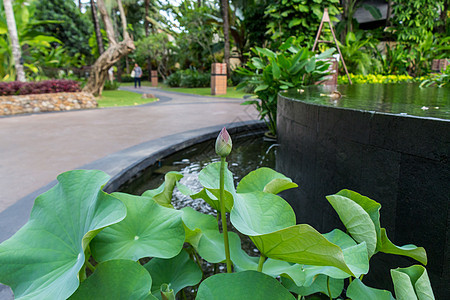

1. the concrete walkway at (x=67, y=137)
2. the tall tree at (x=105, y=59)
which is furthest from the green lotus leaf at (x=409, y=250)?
the tall tree at (x=105, y=59)

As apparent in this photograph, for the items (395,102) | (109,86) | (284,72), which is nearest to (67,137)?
(284,72)

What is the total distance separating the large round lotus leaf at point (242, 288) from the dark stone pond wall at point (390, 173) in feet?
2.98

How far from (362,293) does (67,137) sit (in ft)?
18.2

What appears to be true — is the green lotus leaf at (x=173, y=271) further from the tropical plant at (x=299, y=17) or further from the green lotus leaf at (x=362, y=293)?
the tropical plant at (x=299, y=17)

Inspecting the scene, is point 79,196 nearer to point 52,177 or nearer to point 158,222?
point 158,222

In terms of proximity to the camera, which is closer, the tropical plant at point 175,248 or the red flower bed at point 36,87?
the tropical plant at point 175,248

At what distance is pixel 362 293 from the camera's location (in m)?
0.83

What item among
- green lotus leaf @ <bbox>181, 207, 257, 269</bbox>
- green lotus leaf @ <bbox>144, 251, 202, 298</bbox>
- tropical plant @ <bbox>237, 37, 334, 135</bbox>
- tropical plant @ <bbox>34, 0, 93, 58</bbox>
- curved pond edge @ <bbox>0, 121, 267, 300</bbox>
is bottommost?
curved pond edge @ <bbox>0, 121, 267, 300</bbox>

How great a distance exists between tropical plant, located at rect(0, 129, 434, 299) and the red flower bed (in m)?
10.1

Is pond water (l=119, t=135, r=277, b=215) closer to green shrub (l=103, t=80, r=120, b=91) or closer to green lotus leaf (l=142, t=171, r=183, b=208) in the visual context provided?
green lotus leaf (l=142, t=171, r=183, b=208)

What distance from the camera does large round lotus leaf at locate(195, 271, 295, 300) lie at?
0.70 metres

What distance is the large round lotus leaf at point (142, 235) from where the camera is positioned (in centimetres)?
85

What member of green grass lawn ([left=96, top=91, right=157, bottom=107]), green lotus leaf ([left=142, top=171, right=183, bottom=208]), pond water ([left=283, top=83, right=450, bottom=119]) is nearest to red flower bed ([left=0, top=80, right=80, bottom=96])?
green grass lawn ([left=96, top=91, right=157, bottom=107])

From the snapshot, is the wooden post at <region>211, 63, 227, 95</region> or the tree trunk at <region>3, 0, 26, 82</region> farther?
the wooden post at <region>211, 63, 227, 95</region>
